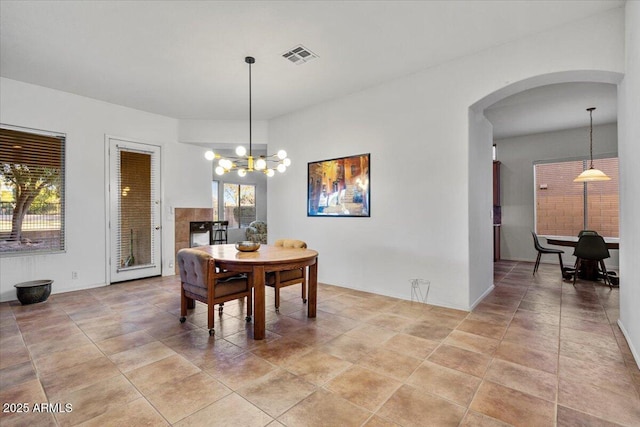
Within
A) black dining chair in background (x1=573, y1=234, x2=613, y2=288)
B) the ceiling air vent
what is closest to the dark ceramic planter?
the ceiling air vent

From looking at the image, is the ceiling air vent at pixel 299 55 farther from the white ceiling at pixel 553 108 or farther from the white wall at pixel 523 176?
the white wall at pixel 523 176

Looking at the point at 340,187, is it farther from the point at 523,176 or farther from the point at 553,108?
the point at 523,176

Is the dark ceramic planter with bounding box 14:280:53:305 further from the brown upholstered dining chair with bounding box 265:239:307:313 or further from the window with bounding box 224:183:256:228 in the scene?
the window with bounding box 224:183:256:228

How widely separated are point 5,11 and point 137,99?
6.93ft

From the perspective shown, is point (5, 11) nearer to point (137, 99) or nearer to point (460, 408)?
point (137, 99)

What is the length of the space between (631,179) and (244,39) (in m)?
3.70

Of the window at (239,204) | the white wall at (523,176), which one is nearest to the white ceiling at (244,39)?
the white wall at (523,176)

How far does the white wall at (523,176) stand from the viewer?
21.6ft

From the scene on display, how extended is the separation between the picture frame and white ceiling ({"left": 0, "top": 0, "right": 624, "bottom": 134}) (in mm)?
1081

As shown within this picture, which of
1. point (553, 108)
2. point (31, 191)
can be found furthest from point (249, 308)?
point (553, 108)

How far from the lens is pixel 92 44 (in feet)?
10.5

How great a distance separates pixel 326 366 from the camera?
2326mm

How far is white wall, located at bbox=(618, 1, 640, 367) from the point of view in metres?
2.31

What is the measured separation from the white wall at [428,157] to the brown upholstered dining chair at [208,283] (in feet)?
6.31
